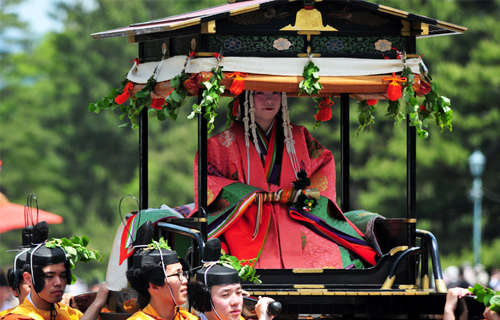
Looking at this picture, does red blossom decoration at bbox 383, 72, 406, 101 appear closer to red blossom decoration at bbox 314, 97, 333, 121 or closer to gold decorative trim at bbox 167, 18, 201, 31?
gold decorative trim at bbox 167, 18, 201, 31

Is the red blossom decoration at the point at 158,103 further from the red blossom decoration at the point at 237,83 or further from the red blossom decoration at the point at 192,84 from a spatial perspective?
the red blossom decoration at the point at 237,83

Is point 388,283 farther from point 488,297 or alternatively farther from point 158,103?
point 158,103

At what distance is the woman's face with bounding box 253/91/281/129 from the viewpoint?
8.67m

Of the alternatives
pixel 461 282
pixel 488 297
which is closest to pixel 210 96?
pixel 488 297

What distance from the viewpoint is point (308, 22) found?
7836 mm

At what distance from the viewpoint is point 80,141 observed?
32031 mm

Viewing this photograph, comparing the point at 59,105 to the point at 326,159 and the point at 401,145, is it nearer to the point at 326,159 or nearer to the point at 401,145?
the point at 401,145

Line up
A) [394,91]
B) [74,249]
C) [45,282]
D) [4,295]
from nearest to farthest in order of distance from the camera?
[45,282] → [74,249] → [394,91] → [4,295]

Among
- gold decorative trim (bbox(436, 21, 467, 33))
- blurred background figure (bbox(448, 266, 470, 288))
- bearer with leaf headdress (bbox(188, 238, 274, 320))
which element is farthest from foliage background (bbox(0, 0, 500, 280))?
bearer with leaf headdress (bbox(188, 238, 274, 320))

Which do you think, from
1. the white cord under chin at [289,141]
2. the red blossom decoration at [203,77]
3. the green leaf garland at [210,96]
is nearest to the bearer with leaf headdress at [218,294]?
the green leaf garland at [210,96]

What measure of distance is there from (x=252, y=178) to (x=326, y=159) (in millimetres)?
856

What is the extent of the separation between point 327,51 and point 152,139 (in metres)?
23.9

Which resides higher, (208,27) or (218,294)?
(208,27)

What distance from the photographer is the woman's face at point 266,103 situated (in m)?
8.67
